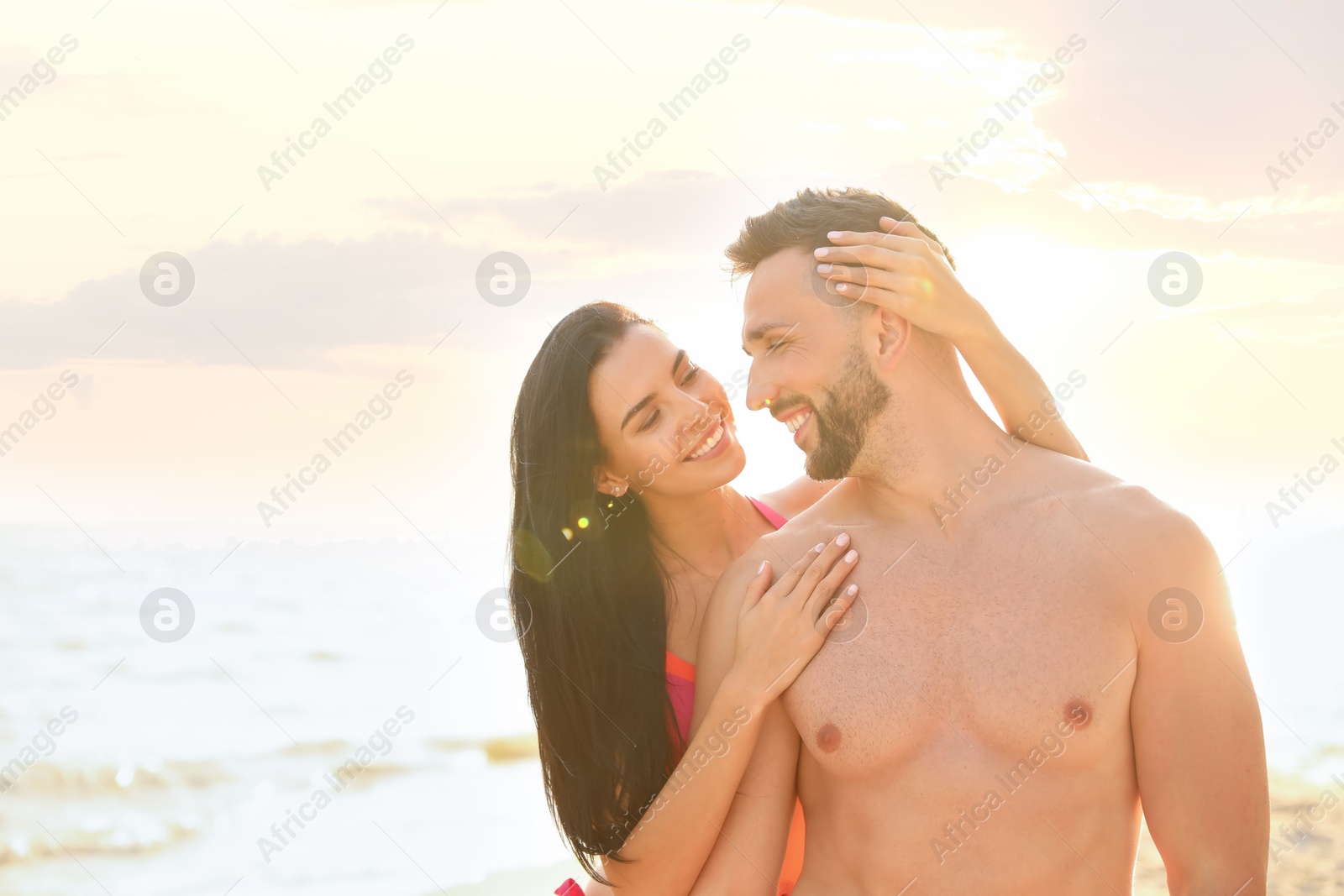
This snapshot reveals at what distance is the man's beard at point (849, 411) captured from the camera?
371 centimetres

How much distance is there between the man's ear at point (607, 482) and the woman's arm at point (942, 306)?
62.3 inches

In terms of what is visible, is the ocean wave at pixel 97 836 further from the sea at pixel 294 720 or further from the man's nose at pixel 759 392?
the man's nose at pixel 759 392

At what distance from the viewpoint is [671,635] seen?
4.74 meters

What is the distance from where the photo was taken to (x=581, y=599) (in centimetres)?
477

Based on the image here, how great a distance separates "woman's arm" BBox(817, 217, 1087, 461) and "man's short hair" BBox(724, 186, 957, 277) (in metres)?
0.08

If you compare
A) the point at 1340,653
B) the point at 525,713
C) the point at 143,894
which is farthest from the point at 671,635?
the point at 1340,653

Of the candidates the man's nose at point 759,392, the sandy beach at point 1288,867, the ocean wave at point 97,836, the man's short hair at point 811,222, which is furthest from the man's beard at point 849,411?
the ocean wave at point 97,836

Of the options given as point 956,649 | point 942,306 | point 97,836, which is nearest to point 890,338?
point 942,306

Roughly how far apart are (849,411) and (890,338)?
30 centimetres

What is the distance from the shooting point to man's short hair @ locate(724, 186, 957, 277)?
388 centimetres

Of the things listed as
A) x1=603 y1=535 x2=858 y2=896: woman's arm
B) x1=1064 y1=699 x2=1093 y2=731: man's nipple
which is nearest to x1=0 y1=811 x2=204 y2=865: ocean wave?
x1=603 y1=535 x2=858 y2=896: woman's arm

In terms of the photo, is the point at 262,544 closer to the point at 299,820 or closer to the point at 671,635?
the point at 299,820

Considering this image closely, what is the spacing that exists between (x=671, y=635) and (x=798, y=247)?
5.96 feet

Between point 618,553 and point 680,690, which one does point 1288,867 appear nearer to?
point 680,690
